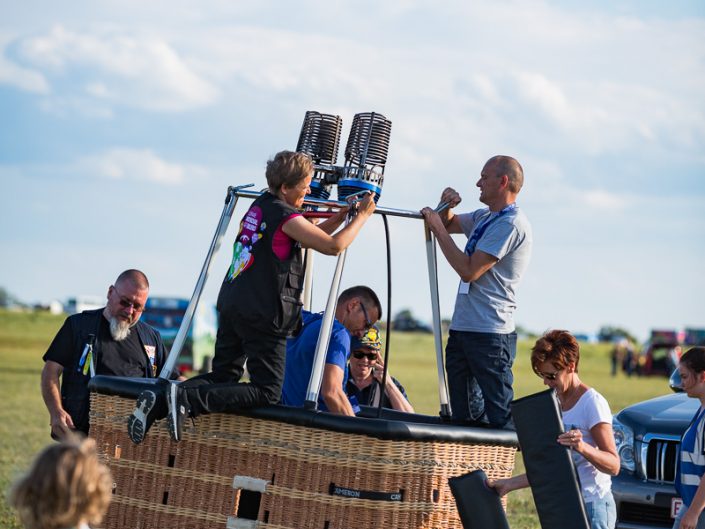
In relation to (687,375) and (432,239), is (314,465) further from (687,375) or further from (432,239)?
(687,375)

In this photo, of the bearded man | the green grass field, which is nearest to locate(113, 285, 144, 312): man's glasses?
the bearded man

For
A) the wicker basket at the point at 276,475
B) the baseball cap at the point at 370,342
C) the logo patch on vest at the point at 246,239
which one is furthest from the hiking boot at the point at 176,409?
the baseball cap at the point at 370,342

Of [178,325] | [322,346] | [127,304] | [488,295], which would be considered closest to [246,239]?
[322,346]

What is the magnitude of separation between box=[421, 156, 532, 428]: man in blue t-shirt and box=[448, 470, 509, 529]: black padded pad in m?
0.50

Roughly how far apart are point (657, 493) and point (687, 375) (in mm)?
1548

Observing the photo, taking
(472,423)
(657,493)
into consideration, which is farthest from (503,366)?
(657,493)

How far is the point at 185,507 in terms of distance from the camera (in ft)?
16.4

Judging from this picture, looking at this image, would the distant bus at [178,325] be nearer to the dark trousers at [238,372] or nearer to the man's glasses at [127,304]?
the man's glasses at [127,304]

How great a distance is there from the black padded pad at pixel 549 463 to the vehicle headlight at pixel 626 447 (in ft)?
7.84

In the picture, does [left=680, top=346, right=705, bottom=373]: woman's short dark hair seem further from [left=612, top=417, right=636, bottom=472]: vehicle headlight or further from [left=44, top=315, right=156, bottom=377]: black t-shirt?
[left=44, top=315, right=156, bottom=377]: black t-shirt

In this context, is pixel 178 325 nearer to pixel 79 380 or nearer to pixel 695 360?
pixel 79 380

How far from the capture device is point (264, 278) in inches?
195

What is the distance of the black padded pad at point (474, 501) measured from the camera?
4816mm

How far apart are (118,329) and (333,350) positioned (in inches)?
68.5
